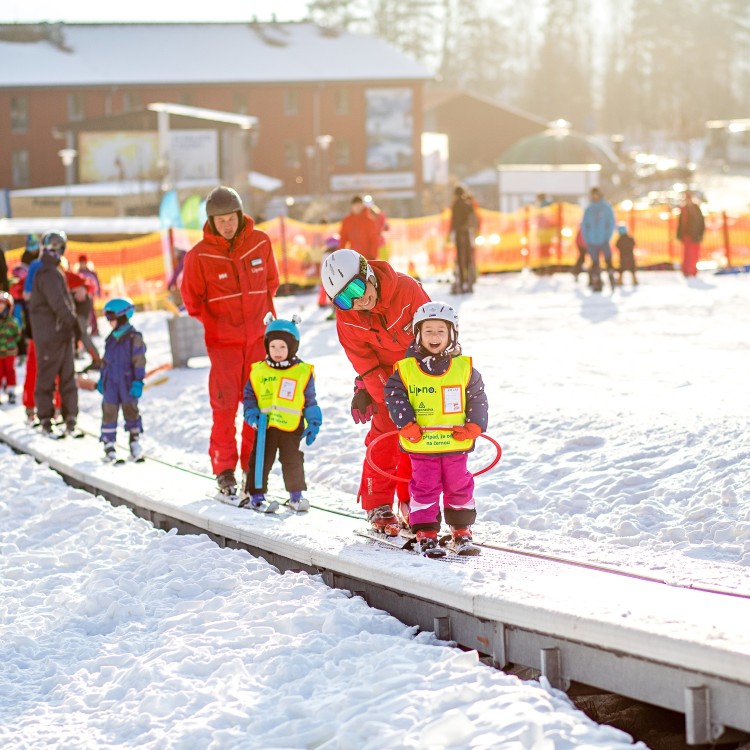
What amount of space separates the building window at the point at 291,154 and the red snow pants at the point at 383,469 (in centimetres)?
5904

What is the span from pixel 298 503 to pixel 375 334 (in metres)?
1.41

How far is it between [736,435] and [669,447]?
42 cm

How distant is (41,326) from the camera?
11359 mm

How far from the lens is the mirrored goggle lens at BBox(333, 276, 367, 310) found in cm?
640

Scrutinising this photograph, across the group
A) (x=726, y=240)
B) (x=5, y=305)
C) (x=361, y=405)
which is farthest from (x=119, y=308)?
(x=726, y=240)

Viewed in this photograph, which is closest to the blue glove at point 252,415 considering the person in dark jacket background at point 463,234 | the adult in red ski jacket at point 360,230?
the adult in red ski jacket at point 360,230

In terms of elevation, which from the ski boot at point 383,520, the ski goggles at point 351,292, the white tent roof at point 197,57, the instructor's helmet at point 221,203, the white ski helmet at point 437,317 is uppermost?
the white tent roof at point 197,57

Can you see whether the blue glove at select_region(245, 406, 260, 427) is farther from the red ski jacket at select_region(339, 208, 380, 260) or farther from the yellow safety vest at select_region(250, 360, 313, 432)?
the red ski jacket at select_region(339, 208, 380, 260)

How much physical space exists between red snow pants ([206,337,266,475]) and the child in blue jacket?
1669 mm

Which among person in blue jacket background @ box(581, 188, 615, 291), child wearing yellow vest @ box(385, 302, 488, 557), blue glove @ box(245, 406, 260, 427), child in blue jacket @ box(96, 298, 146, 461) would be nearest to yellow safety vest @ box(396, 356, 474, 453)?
child wearing yellow vest @ box(385, 302, 488, 557)

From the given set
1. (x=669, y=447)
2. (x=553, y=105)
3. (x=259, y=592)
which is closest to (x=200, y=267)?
(x=259, y=592)

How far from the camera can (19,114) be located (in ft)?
205

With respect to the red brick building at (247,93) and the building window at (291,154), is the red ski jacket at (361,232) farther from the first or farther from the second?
the building window at (291,154)

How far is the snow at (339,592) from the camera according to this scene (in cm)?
484
